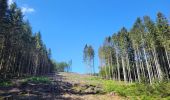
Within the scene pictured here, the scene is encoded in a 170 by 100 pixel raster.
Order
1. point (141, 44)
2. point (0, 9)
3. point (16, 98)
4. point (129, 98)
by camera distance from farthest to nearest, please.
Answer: point (141, 44)
point (0, 9)
point (129, 98)
point (16, 98)

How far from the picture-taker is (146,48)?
198 ft

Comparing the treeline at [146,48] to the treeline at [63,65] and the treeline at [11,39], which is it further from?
the treeline at [63,65]

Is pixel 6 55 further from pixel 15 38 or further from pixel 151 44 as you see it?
pixel 151 44

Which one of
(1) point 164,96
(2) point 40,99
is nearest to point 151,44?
(1) point 164,96

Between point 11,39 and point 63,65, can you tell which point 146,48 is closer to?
point 11,39

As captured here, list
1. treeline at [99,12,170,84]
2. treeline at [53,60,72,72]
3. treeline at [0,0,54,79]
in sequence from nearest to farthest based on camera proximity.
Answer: treeline at [0,0,54,79]
treeline at [99,12,170,84]
treeline at [53,60,72,72]

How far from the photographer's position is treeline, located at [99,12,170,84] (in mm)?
51469

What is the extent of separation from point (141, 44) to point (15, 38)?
31667 mm

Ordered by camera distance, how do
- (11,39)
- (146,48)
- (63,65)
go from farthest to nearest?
(63,65)
(146,48)
(11,39)

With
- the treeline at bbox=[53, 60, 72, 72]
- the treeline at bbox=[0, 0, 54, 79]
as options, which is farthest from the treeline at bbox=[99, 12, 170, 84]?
the treeline at bbox=[53, 60, 72, 72]

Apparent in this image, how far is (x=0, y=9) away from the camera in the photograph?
126 feet

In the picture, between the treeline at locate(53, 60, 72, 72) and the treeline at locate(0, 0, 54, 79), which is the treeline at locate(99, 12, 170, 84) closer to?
the treeline at locate(0, 0, 54, 79)

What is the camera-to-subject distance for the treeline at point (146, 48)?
51.5 m

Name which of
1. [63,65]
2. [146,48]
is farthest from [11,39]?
[63,65]
